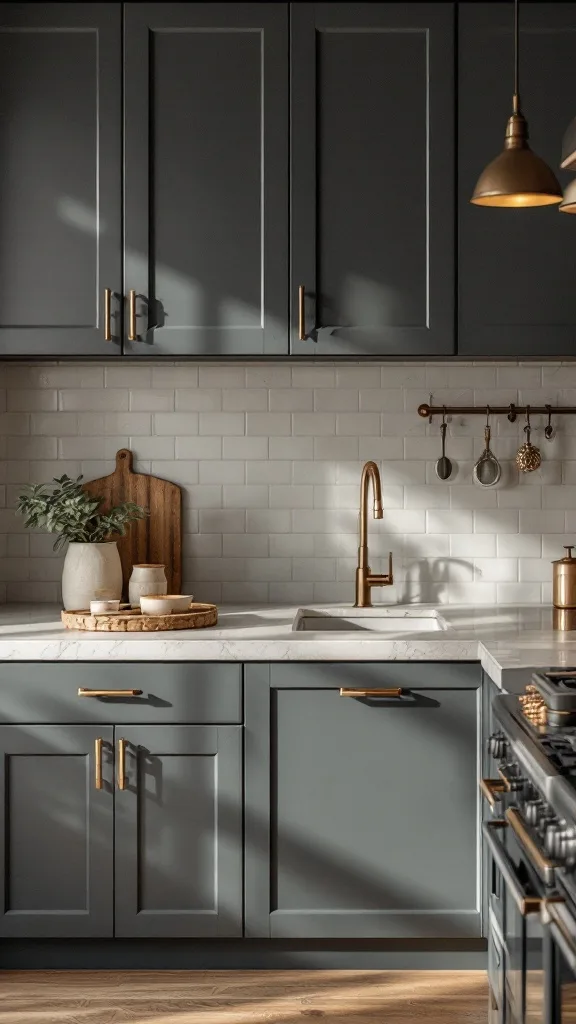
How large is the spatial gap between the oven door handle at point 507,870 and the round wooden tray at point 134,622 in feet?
3.57

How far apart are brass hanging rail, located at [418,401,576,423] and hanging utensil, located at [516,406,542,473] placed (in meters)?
0.03

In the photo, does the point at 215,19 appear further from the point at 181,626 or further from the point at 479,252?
the point at 181,626

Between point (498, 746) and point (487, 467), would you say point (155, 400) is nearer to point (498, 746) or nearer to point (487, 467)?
point (487, 467)

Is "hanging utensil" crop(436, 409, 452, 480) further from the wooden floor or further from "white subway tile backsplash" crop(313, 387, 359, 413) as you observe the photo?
the wooden floor

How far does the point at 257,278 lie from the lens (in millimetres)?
2951

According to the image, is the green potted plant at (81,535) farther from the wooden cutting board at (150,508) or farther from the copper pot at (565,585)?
the copper pot at (565,585)

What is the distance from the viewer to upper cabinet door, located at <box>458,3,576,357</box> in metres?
2.94

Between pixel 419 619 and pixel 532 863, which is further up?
pixel 419 619

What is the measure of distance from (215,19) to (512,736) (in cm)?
222

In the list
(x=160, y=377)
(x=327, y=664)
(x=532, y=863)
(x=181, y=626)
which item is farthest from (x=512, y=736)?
(x=160, y=377)

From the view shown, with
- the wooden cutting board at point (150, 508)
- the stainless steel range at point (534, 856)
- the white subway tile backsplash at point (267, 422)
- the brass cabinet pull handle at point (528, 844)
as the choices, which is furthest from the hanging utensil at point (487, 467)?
the brass cabinet pull handle at point (528, 844)

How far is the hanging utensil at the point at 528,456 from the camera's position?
10.8 feet

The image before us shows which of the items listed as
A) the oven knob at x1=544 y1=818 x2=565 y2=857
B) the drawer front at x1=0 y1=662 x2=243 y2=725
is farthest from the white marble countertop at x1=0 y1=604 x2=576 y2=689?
the oven knob at x1=544 y1=818 x2=565 y2=857

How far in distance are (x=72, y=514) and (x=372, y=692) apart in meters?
1.08
